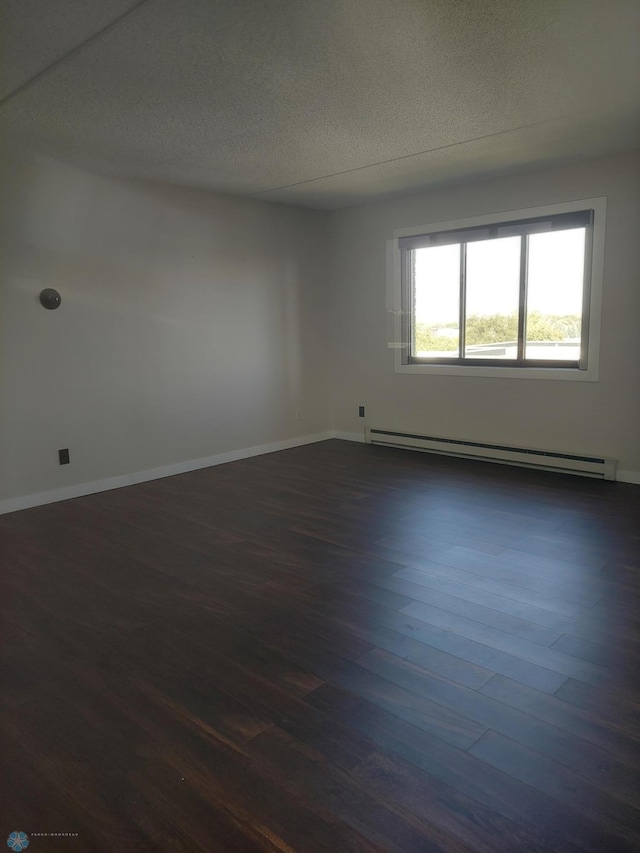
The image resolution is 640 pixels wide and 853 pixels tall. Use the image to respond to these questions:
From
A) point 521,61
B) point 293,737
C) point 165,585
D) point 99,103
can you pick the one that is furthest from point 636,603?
point 99,103

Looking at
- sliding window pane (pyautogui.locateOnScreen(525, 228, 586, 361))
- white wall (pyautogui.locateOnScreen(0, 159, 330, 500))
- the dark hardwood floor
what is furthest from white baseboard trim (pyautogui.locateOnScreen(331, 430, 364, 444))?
the dark hardwood floor

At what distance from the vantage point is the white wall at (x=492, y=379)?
422 centimetres

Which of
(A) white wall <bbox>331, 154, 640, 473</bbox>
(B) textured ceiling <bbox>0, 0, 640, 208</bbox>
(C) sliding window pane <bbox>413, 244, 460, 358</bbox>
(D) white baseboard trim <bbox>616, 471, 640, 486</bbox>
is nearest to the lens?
(B) textured ceiling <bbox>0, 0, 640, 208</bbox>

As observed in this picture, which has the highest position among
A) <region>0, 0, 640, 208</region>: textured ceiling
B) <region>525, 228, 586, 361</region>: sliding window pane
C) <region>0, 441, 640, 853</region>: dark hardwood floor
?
<region>0, 0, 640, 208</region>: textured ceiling

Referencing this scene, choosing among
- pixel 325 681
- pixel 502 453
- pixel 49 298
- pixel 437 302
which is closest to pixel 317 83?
pixel 49 298

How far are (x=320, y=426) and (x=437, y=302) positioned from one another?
1.80 metres

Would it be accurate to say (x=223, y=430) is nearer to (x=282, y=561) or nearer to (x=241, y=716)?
(x=282, y=561)

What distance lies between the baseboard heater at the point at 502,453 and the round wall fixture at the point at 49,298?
124 inches

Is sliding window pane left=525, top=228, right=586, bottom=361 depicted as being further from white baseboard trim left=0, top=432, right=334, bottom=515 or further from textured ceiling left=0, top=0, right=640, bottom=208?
white baseboard trim left=0, top=432, right=334, bottom=515

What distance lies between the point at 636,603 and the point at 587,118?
2.67 metres

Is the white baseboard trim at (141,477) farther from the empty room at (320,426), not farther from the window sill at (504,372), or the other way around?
the window sill at (504,372)

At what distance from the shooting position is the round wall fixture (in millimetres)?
3975

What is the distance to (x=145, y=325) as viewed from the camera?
15.1 ft

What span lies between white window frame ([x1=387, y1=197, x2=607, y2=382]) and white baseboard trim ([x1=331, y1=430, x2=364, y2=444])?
84 centimetres
